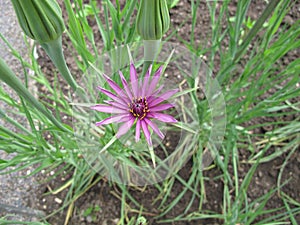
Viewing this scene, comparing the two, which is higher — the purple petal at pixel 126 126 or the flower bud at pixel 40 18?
the flower bud at pixel 40 18

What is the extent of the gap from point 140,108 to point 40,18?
0.18m

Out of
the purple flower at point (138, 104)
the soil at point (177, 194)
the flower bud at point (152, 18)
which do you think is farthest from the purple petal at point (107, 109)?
the soil at point (177, 194)

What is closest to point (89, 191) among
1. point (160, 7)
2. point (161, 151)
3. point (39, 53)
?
point (161, 151)

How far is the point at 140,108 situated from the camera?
490 millimetres

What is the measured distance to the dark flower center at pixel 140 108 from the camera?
0.49 meters

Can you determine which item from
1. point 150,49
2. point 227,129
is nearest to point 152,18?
point 150,49

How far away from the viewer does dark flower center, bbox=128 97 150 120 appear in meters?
0.49

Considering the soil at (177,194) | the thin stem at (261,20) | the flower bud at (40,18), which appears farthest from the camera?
the soil at (177,194)

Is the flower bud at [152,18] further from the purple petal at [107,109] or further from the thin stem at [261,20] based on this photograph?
the thin stem at [261,20]

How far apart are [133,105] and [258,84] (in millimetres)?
494

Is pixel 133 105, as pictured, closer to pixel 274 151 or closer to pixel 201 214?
pixel 201 214

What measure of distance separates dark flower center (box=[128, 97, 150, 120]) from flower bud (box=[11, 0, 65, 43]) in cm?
14

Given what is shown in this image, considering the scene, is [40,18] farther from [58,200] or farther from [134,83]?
[58,200]

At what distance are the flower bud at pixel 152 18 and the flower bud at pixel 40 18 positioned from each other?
0.11 meters
